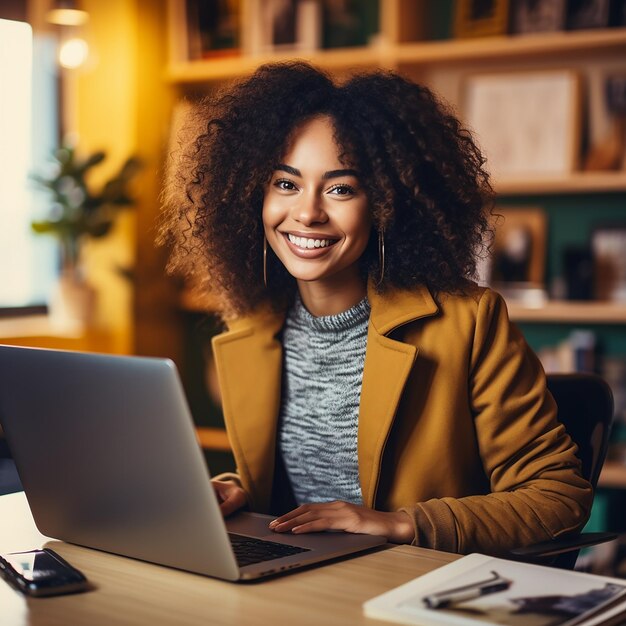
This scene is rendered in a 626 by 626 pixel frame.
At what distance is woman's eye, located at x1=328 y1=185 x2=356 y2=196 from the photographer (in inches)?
63.4

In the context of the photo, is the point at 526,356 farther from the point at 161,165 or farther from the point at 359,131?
the point at 161,165

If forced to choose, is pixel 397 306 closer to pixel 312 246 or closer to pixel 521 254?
pixel 312 246

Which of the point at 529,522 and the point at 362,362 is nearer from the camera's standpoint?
the point at 529,522

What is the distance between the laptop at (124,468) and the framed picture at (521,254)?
232 centimetres

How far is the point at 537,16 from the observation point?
3332 millimetres

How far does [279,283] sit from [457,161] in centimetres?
40

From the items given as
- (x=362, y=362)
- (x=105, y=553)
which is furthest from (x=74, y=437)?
(x=362, y=362)

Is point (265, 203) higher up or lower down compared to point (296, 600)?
higher up

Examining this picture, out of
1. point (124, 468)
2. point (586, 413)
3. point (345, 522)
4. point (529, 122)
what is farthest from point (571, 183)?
point (124, 468)

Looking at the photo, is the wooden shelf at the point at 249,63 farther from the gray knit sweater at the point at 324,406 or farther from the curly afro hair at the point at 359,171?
the gray knit sweater at the point at 324,406

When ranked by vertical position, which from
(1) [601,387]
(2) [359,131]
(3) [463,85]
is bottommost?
(1) [601,387]

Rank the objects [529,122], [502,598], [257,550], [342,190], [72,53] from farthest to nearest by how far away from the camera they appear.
A: [72,53] < [529,122] < [342,190] < [257,550] < [502,598]

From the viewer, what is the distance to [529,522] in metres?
1.41

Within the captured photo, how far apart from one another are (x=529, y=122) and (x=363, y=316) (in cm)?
197
